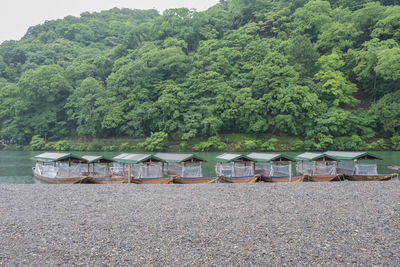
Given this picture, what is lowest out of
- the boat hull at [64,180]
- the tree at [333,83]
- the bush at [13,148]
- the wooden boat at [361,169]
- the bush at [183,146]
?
the bush at [13,148]

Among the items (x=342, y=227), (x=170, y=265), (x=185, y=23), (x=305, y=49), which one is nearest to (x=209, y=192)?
(x=342, y=227)

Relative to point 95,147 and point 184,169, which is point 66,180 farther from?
point 95,147

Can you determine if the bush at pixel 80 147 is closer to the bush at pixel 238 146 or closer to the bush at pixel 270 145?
the bush at pixel 238 146

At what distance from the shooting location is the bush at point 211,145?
171 feet

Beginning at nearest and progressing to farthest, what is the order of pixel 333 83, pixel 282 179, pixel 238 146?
pixel 282 179
pixel 238 146
pixel 333 83

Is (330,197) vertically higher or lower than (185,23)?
lower

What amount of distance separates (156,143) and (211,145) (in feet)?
35.7

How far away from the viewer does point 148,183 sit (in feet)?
71.7

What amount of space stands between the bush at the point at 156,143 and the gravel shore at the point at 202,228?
36.2 m

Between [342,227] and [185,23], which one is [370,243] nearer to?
[342,227]

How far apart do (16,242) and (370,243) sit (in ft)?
39.4

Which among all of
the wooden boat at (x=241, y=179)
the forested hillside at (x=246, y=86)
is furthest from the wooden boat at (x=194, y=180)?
the forested hillside at (x=246, y=86)

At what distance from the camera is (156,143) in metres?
53.4

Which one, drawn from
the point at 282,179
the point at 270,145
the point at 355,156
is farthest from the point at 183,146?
the point at 355,156
